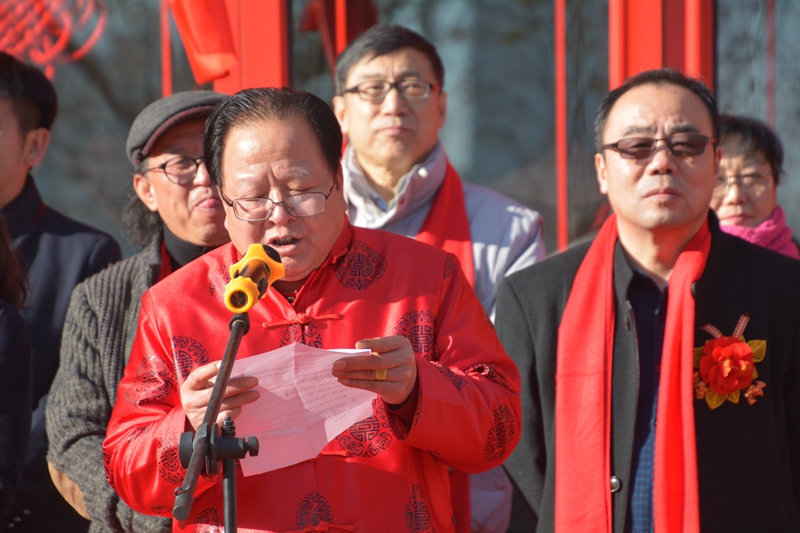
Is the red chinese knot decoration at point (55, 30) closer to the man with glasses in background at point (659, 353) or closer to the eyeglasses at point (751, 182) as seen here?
the man with glasses in background at point (659, 353)

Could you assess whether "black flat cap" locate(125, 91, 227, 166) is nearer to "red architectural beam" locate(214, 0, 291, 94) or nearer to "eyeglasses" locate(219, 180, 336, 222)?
"eyeglasses" locate(219, 180, 336, 222)

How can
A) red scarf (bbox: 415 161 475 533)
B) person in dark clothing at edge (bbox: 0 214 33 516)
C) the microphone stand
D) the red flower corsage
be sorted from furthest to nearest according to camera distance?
1. red scarf (bbox: 415 161 475 533)
2. the red flower corsage
3. person in dark clothing at edge (bbox: 0 214 33 516)
4. the microphone stand

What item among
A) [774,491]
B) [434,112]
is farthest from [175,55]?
[774,491]

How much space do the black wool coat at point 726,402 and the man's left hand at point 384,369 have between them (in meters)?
1.01

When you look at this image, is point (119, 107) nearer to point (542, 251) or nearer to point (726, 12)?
point (542, 251)

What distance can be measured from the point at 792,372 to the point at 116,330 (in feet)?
6.56

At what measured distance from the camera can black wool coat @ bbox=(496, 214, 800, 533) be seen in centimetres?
Answer: 258

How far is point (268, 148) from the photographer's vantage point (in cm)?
213

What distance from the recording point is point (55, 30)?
464 cm

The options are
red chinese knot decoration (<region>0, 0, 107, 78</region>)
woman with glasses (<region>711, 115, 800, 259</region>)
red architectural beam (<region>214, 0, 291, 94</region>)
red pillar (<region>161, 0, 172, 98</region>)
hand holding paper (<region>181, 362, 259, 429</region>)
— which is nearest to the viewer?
hand holding paper (<region>181, 362, 259, 429</region>)

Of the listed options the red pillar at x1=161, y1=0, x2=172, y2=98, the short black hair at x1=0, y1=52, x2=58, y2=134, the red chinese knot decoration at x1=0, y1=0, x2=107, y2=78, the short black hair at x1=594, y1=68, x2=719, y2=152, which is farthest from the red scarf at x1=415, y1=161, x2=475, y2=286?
the red chinese knot decoration at x1=0, y1=0, x2=107, y2=78

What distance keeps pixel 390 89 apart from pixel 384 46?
6.6 inches

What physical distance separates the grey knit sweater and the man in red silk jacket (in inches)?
17.3

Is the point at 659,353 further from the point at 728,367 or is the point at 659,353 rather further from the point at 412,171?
the point at 412,171
